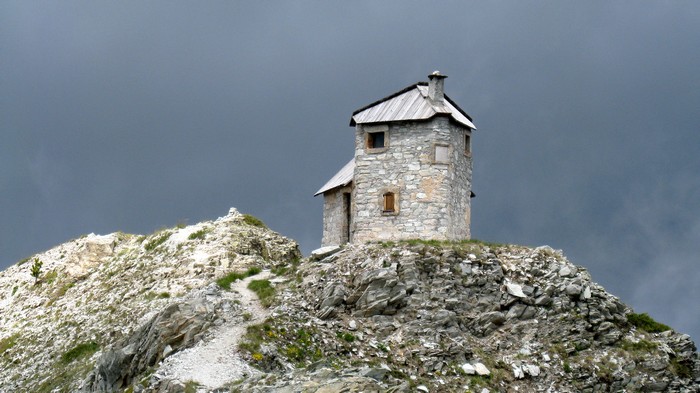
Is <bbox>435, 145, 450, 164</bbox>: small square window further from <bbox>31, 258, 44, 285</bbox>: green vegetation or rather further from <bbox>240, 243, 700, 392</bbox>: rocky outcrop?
<bbox>31, 258, 44, 285</bbox>: green vegetation

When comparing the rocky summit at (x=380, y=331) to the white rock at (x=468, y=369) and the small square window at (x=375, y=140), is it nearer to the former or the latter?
the white rock at (x=468, y=369)

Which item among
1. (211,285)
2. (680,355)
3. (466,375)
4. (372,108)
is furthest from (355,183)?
(680,355)

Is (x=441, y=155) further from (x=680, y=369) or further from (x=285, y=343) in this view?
(x=680, y=369)

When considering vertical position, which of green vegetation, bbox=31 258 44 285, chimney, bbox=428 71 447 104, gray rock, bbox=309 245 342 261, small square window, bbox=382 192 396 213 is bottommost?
gray rock, bbox=309 245 342 261

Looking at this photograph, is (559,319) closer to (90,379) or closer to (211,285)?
(211,285)

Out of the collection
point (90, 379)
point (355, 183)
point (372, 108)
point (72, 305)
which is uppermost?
point (372, 108)

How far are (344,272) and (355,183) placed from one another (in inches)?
266

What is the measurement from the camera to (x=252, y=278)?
64.0 meters

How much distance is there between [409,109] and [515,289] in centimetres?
1236

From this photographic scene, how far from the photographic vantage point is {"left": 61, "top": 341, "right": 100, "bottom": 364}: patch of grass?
65.9m

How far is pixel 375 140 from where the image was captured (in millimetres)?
65625

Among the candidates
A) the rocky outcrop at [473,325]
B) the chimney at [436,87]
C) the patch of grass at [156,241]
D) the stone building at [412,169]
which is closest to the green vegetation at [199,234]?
the patch of grass at [156,241]

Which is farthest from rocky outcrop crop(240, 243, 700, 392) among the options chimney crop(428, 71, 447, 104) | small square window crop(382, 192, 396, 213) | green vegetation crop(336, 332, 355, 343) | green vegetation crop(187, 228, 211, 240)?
green vegetation crop(187, 228, 211, 240)

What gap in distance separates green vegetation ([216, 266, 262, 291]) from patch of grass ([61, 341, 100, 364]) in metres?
8.81
